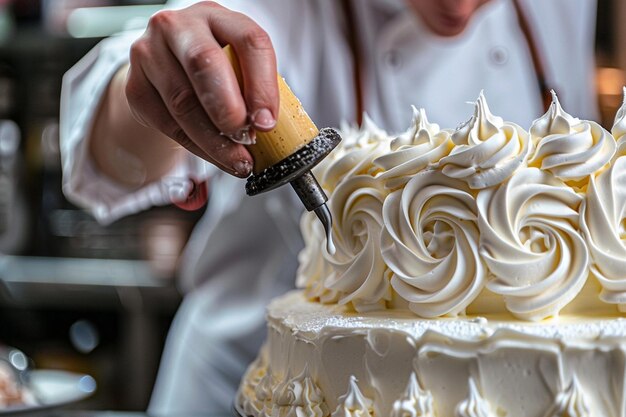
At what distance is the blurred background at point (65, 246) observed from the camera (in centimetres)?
318

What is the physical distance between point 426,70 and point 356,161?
31.5 inches

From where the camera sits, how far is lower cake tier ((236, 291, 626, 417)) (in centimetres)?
89

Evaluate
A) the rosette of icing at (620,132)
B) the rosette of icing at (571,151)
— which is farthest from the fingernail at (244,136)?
the rosette of icing at (620,132)

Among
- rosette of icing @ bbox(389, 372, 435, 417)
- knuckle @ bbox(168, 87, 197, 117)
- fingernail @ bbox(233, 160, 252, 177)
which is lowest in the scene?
rosette of icing @ bbox(389, 372, 435, 417)

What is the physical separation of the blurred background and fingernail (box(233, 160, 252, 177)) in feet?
7.35

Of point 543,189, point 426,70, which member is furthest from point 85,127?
point 543,189

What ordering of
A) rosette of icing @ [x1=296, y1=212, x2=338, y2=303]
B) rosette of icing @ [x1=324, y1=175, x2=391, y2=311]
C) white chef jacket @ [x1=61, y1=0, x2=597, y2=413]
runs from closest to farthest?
rosette of icing @ [x1=324, y1=175, x2=391, y2=311] < rosette of icing @ [x1=296, y1=212, x2=338, y2=303] < white chef jacket @ [x1=61, y1=0, x2=597, y2=413]

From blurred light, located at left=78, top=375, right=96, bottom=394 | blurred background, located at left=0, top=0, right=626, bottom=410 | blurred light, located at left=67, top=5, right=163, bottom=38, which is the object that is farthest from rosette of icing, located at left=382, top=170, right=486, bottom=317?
blurred light, located at left=67, top=5, right=163, bottom=38

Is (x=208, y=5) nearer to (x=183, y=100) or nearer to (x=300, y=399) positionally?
(x=183, y=100)

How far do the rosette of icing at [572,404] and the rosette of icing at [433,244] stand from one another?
16 centimetres

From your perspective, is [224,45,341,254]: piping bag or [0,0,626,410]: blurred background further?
[0,0,626,410]: blurred background

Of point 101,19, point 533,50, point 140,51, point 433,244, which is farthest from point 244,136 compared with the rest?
point 101,19

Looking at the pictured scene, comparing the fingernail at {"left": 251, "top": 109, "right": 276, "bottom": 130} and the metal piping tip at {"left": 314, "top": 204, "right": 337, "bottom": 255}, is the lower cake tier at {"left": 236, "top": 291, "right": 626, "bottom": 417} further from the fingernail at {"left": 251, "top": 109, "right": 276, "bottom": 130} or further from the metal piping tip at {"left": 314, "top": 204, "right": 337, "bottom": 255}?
the fingernail at {"left": 251, "top": 109, "right": 276, "bottom": 130}

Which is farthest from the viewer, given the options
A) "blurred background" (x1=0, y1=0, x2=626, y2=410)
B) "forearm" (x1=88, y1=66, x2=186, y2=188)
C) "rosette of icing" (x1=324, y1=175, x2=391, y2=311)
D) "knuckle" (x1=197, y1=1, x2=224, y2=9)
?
"blurred background" (x1=0, y1=0, x2=626, y2=410)
